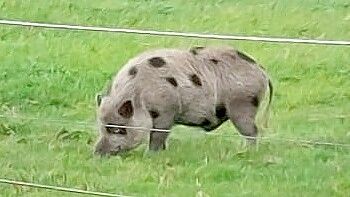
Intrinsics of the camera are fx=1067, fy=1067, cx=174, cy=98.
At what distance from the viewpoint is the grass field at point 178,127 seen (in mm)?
5523

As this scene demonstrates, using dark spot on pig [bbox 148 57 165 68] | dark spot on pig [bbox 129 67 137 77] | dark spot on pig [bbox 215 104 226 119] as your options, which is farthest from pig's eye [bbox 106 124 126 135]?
dark spot on pig [bbox 215 104 226 119]

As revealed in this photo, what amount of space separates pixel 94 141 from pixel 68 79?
1737 mm

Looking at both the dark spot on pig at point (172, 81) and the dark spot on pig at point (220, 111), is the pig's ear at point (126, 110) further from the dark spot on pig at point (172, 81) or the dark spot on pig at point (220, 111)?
the dark spot on pig at point (220, 111)

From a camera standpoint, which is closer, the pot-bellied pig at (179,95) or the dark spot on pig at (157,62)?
the pot-bellied pig at (179,95)

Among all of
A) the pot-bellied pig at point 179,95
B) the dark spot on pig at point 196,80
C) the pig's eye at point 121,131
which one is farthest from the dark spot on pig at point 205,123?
the pig's eye at point 121,131

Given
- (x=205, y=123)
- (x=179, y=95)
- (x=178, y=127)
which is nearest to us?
(x=179, y=95)

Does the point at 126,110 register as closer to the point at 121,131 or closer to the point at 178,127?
the point at 121,131

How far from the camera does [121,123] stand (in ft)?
20.2

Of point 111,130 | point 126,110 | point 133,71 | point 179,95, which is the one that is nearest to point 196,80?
point 179,95

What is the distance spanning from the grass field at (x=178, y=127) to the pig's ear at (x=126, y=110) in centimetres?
24

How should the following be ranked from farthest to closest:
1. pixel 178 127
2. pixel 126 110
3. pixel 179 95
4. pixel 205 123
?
pixel 178 127 < pixel 205 123 < pixel 179 95 < pixel 126 110

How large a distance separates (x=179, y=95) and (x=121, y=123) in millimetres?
388

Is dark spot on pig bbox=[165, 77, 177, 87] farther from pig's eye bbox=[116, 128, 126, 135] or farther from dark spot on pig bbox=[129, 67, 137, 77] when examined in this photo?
pig's eye bbox=[116, 128, 126, 135]

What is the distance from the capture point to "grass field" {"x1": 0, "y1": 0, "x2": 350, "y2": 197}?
5.52 m
